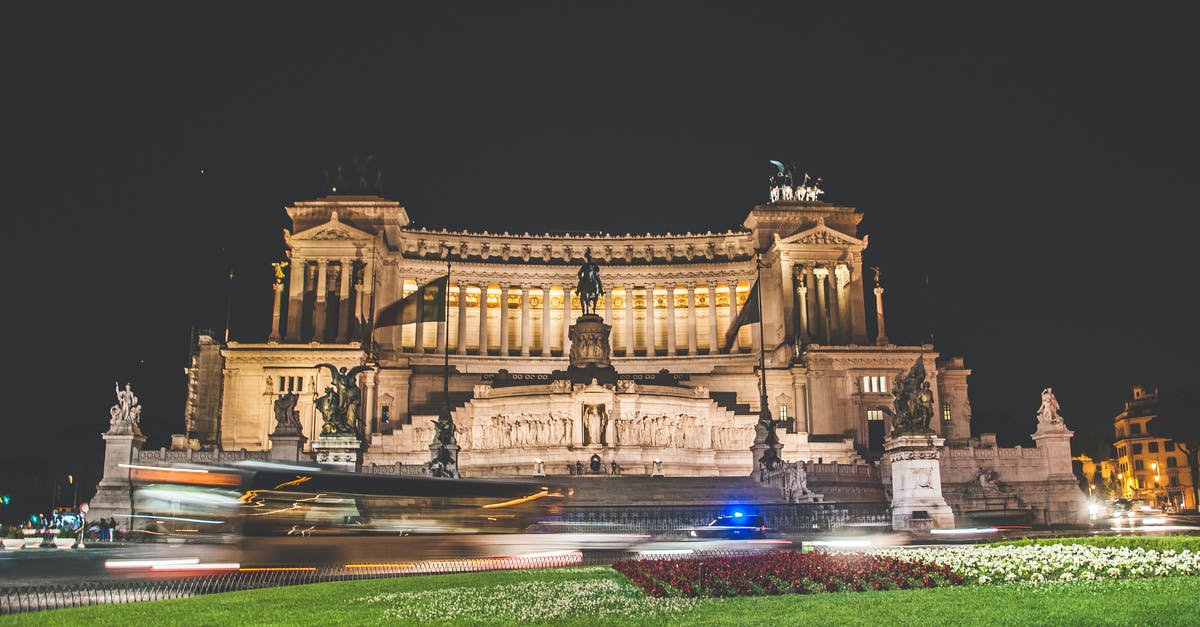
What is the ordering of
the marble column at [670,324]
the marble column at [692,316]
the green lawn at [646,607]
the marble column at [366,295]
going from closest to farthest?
the green lawn at [646,607]
the marble column at [366,295]
the marble column at [670,324]
the marble column at [692,316]

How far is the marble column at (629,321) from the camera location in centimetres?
9664

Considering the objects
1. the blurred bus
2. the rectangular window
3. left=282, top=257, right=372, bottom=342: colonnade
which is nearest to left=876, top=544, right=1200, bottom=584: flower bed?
the blurred bus

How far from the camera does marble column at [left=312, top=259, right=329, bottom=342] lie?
3445 inches

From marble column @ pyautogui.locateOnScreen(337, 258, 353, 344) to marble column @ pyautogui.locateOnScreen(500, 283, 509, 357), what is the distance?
14.7 m

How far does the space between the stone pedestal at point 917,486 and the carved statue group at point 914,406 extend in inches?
13.3

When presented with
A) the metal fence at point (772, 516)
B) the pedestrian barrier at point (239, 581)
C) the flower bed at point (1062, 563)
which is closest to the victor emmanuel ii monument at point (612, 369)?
the metal fence at point (772, 516)

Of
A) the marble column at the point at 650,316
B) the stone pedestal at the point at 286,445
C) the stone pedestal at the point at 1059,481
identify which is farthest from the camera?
the marble column at the point at 650,316

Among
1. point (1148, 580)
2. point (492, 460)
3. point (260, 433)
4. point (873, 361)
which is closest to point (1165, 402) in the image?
point (873, 361)

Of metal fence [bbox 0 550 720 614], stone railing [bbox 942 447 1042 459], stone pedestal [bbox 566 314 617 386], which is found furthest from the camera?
stone pedestal [bbox 566 314 617 386]

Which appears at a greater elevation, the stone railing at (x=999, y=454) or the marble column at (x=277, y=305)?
the marble column at (x=277, y=305)

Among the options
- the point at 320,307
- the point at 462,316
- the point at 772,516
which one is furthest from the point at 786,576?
the point at 462,316

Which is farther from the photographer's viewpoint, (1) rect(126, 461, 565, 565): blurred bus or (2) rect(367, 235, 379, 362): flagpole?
(2) rect(367, 235, 379, 362): flagpole

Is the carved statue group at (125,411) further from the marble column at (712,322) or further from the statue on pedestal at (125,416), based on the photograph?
the marble column at (712,322)

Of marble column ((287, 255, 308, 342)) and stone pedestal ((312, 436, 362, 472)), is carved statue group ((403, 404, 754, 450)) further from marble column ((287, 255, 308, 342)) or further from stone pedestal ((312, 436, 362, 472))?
marble column ((287, 255, 308, 342))
